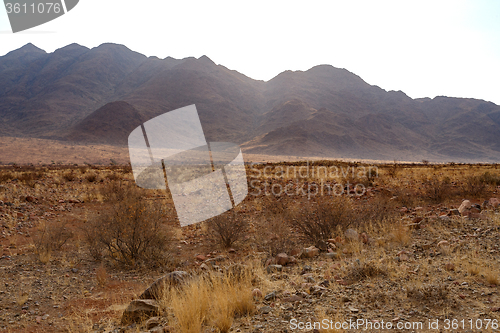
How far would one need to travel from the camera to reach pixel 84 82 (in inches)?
4747

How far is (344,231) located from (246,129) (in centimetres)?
9546

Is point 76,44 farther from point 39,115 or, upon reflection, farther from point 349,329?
point 349,329

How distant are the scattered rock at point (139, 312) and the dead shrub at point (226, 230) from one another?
3743 millimetres

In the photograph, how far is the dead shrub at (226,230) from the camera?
25.5ft

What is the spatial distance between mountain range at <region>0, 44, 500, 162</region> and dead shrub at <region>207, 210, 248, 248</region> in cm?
6487

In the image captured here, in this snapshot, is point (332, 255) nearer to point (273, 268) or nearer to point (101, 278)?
point (273, 268)

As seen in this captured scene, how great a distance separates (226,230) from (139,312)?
396cm

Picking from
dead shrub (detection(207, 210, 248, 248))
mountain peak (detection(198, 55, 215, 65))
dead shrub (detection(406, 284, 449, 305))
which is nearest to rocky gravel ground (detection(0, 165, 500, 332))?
dead shrub (detection(406, 284, 449, 305))

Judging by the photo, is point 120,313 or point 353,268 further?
point 353,268

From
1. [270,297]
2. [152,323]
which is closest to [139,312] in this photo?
[152,323]

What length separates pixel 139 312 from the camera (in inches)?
156

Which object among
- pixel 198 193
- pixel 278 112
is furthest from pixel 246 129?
pixel 198 193

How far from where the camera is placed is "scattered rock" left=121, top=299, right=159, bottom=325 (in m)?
Answer: 3.94

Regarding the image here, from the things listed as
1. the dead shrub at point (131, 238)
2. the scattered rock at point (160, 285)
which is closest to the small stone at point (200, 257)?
the dead shrub at point (131, 238)
